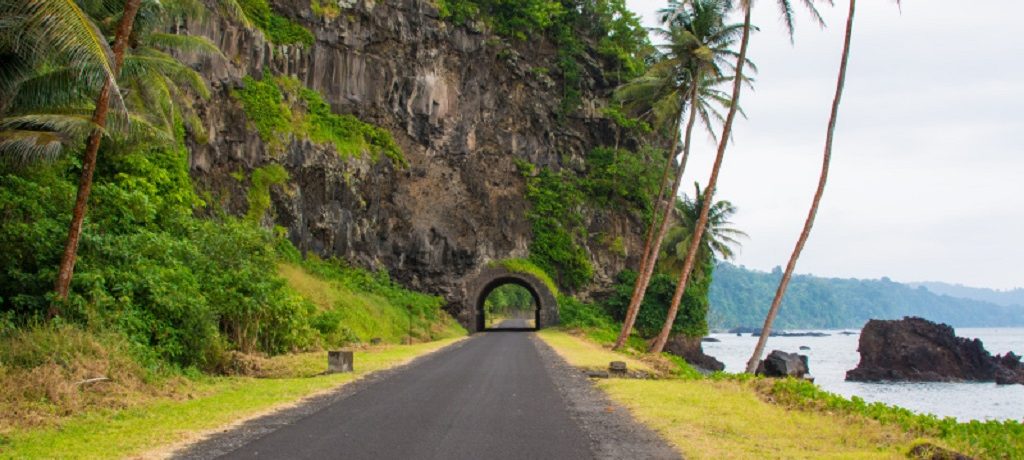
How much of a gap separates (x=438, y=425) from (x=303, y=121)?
114ft

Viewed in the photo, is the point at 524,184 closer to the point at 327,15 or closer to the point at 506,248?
the point at 506,248

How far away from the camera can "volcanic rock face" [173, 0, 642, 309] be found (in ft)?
130

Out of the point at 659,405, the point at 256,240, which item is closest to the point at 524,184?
the point at 256,240

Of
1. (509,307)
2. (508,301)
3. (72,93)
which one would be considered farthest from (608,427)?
(509,307)

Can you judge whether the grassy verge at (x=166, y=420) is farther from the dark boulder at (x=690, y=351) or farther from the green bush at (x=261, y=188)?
the dark boulder at (x=690, y=351)

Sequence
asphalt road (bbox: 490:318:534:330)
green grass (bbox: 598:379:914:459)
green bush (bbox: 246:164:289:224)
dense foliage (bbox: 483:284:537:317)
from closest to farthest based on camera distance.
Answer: green grass (bbox: 598:379:914:459) < green bush (bbox: 246:164:289:224) < asphalt road (bbox: 490:318:534:330) < dense foliage (bbox: 483:284:537:317)

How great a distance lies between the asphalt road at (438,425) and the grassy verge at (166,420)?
3.35ft

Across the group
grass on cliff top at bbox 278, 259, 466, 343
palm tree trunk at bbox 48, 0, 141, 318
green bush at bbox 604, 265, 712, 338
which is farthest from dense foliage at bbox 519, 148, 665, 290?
palm tree trunk at bbox 48, 0, 141, 318

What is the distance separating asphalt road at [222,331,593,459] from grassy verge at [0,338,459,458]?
1020 mm

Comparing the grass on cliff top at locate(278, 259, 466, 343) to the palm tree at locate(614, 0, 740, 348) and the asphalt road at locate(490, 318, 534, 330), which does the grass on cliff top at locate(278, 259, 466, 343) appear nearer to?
the palm tree at locate(614, 0, 740, 348)

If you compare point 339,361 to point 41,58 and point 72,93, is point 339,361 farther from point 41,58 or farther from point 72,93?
point 41,58

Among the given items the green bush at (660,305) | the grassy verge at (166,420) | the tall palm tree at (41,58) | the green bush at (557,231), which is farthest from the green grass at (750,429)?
the green bush at (557,231)

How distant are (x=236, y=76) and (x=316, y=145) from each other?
5675mm

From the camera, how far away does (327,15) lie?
147 ft
